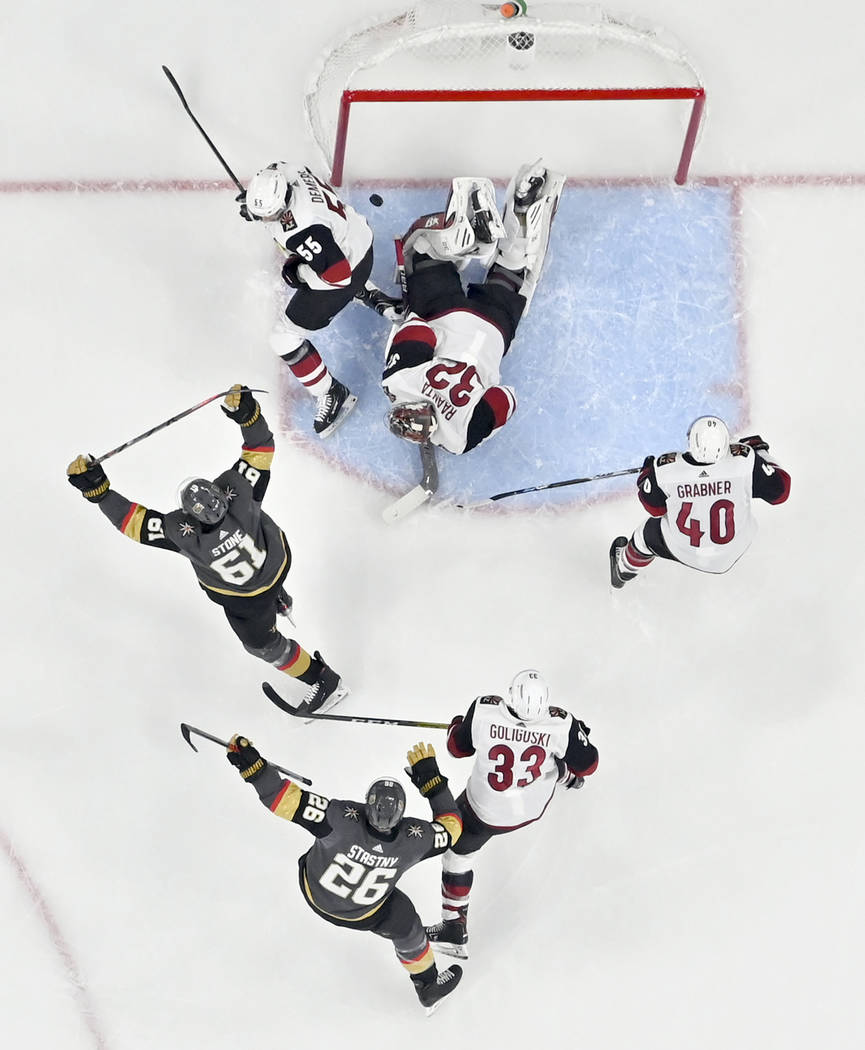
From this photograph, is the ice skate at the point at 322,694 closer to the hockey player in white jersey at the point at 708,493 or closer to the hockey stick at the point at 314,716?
the hockey stick at the point at 314,716

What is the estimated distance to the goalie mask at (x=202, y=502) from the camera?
406 centimetres

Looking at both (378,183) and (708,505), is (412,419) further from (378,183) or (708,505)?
(378,183)

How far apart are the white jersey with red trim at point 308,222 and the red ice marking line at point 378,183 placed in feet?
2.43

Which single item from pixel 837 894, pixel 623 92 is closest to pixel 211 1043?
pixel 837 894

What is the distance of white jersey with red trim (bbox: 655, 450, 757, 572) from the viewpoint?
Result: 4.44 m

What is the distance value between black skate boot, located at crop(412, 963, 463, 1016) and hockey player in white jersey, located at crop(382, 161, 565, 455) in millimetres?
2040

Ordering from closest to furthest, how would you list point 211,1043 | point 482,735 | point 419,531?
point 482,735, point 211,1043, point 419,531

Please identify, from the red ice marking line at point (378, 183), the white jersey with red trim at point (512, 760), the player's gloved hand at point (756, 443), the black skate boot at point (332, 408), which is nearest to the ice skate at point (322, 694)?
the white jersey with red trim at point (512, 760)

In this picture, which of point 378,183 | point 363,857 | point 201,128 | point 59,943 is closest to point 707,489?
point 363,857

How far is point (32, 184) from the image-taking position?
5254mm

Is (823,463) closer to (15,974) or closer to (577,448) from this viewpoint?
(577,448)

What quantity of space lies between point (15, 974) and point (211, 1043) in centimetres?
83

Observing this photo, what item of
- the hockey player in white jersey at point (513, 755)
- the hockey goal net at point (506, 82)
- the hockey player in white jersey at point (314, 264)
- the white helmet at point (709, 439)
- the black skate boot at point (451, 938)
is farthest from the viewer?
the hockey goal net at point (506, 82)

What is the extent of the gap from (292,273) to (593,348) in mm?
1372
